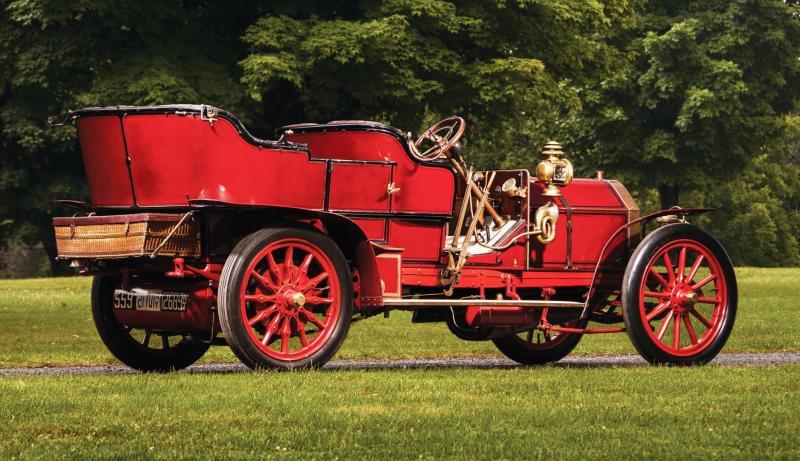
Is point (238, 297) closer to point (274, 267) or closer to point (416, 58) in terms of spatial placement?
point (274, 267)

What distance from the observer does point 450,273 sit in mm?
11867

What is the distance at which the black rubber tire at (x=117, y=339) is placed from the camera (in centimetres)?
1182

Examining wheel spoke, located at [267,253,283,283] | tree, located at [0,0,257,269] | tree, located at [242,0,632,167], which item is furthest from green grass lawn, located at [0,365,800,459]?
tree, located at [0,0,257,269]

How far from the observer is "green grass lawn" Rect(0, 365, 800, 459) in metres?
7.14

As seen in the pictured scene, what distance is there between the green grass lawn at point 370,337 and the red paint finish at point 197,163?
10.6 ft

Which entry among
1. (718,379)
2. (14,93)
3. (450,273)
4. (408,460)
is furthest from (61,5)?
(408,460)

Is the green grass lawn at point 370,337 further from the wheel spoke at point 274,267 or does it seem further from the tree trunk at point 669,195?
the tree trunk at point 669,195

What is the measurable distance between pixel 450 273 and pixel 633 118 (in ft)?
110

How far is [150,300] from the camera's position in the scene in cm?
1105

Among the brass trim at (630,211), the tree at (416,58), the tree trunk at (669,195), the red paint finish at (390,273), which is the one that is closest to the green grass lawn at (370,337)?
the brass trim at (630,211)

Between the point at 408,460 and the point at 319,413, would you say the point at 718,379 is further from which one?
the point at 408,460

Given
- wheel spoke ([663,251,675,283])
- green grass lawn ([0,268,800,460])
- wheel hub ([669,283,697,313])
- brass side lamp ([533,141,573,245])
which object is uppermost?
brass side lamp ([533,141,573,245])

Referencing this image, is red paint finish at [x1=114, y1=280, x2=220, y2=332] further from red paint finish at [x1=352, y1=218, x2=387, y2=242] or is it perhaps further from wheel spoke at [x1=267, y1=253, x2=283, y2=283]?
red paint finish at [x1=352, y1=218, x2=387, y2=242]

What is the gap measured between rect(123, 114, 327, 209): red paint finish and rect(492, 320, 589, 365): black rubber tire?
3155mm
